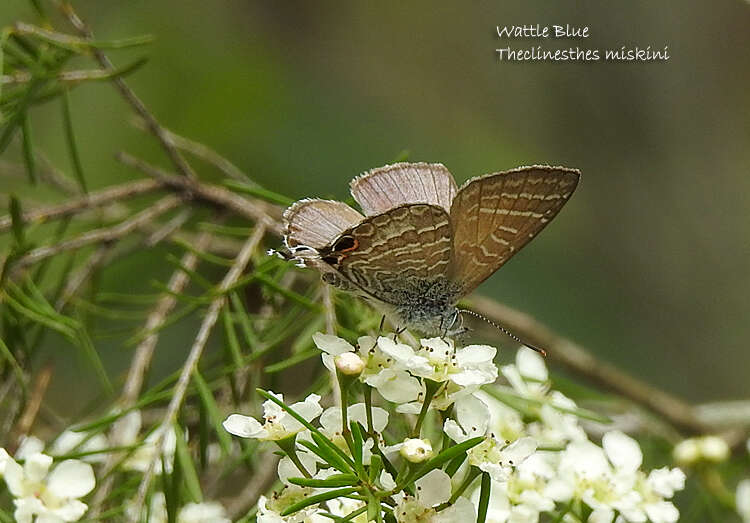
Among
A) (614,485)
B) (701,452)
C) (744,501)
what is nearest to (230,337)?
(614,485)

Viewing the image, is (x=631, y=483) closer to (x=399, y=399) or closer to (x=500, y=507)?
(x=500, y=507)

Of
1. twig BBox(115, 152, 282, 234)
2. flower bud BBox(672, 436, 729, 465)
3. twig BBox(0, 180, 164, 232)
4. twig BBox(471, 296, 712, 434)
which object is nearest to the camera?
twig BBox(0, 180, 164, 232)

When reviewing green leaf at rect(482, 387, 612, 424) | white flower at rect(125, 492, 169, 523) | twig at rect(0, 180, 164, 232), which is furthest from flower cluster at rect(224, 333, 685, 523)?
twig at rect(0, 180, 164, 232)

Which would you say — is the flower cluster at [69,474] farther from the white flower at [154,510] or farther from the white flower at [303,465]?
the white flower at [303,465]

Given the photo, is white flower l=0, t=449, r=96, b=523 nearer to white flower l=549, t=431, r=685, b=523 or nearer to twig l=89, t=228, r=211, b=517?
twig l=89, t=228, r=211, b=517

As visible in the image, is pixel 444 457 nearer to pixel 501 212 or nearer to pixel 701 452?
pixel 501 212

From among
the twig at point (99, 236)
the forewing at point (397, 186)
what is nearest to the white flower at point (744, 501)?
the forewing at point (397, 186)
